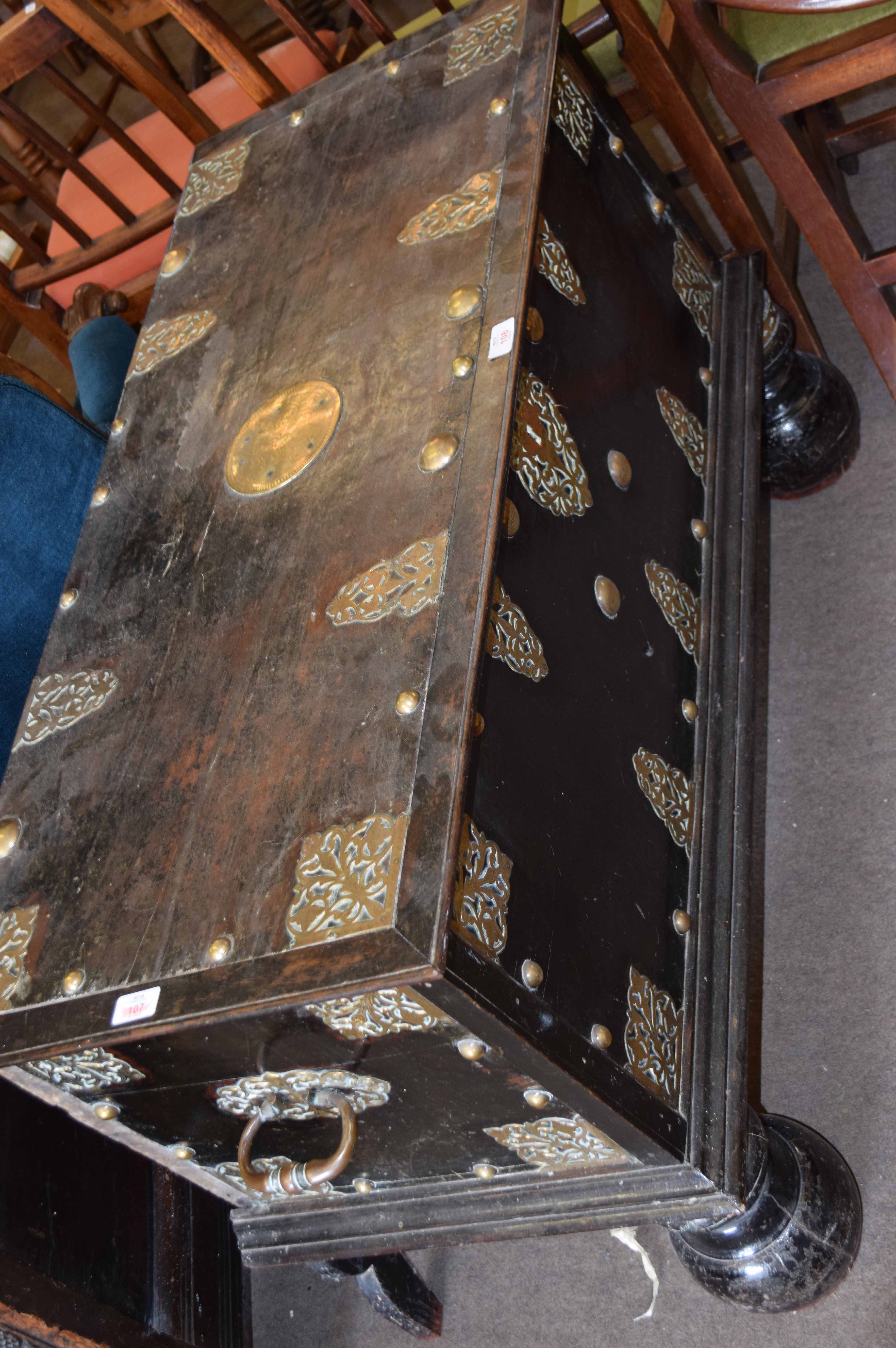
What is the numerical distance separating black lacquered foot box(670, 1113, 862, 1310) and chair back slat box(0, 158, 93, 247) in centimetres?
193

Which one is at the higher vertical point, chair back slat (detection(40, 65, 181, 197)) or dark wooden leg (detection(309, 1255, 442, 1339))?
chair back slat (detection(40, 65, 181, 197))

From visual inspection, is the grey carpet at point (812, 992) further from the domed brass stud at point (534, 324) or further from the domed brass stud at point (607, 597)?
the domed brass stud at point (534, 324)

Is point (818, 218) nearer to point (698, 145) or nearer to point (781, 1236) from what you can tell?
point (698, 145)

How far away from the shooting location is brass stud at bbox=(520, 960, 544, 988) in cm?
98

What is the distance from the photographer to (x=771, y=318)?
1803 mm

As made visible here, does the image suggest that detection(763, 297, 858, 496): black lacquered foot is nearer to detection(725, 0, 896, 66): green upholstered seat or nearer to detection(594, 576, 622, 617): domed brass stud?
detection(725, 0, 896, 66): green upholstered seat

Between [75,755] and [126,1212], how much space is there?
2.29 ft

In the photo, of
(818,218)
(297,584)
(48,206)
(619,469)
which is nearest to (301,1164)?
(297,584)

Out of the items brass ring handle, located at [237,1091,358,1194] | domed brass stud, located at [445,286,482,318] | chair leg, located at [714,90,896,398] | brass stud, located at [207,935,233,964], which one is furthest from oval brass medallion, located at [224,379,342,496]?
chair leg, located at [714,90,896,398]

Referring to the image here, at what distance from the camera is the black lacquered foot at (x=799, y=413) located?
5.93ft

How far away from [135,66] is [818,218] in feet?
3.85

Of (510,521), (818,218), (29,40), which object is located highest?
(29,40)

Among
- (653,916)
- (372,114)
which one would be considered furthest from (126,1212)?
(372,114)

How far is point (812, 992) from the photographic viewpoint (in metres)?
1.52
